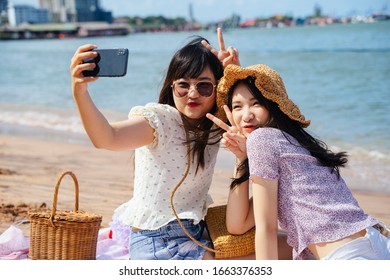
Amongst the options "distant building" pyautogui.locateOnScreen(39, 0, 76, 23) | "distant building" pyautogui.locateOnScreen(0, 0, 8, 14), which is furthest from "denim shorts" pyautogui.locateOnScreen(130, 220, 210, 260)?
"distant building" pyautogui.locateOnScreen(39, 0, 76, 23)

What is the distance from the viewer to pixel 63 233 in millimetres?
3586

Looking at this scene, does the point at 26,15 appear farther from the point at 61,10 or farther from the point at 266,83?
the point at 266,83

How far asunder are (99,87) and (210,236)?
1584cm

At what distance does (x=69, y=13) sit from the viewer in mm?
145250

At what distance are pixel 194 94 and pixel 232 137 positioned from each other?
1.25ft

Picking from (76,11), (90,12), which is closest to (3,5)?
(90,12)

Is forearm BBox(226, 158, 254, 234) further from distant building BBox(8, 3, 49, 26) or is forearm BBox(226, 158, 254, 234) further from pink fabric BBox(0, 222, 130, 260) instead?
distant building BBox(8, 3, 49, 26)

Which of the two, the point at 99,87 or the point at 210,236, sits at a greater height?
the point at 210,236

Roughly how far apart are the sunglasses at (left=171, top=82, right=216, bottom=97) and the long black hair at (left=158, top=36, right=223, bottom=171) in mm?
43

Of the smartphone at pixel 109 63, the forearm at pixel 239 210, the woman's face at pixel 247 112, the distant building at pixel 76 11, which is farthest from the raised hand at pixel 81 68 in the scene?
the distant building at pixel 76 11

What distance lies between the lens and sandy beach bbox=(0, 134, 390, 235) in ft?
18.6

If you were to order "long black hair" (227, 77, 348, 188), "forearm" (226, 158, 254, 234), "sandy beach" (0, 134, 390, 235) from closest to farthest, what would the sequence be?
"long black hair" (227, 77, 348, 188)
"forearm" (226, 158, 254, 234)
"sandy beach" (0, 134, 390, 235)
